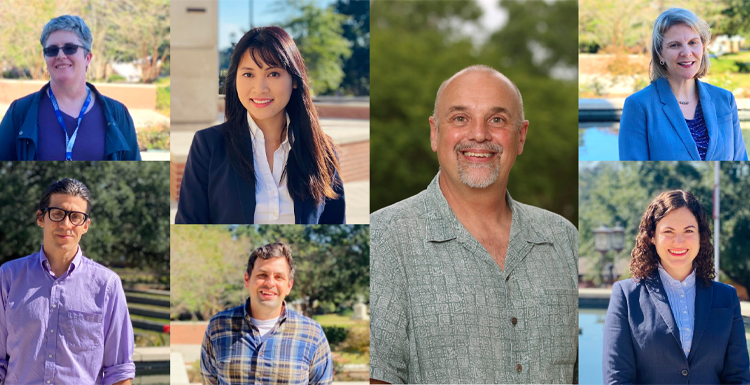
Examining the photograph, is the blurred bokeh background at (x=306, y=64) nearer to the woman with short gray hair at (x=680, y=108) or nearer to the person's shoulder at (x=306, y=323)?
the person's shoulder at (x=306, y=323)

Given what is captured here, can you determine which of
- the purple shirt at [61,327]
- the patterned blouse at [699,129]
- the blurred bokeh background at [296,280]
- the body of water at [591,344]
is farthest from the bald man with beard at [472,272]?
the purple shirt at [61,327]

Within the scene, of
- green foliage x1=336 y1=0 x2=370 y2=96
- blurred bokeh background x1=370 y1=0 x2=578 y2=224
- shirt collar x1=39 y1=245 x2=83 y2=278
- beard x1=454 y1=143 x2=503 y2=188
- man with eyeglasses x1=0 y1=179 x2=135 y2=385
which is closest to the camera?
beard x1=454 y1=143 x2=503 y2=188

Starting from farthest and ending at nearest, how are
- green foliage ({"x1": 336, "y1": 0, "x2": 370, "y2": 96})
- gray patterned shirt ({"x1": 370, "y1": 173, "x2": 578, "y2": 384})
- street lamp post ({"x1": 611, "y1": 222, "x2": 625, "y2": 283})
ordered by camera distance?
green foliage ({"x1": 336, "y1": 0, "x2": 370, "y2": 96}) < street lamp post ({"x1": 611, "y1": 222, "x2": 625, "y2": 283}) < gray patterned shirt ({"x1": 370, "y1": 173, "x2": 578, "y2": 384})

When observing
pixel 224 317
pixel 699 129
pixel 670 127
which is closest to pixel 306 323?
pixel 224 317

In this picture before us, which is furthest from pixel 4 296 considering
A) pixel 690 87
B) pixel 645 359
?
pixel 690 87

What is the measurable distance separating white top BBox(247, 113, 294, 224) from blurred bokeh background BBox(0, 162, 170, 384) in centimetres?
59

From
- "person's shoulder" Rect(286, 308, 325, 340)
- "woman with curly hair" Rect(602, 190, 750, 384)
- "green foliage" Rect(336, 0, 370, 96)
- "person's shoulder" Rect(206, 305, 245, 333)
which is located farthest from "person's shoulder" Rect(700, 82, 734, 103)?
"person's shoulder" Rect(206, 305, 245, 333)

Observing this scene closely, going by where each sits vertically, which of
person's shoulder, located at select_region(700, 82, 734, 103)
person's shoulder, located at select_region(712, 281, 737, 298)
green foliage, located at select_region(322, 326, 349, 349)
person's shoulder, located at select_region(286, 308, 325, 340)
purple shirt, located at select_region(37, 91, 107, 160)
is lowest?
green foliage, located at select_region(322, 326, 349, 349)

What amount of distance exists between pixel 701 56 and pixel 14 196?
165 inches

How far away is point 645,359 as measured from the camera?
403 cm

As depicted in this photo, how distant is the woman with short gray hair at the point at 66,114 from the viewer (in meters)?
4.28

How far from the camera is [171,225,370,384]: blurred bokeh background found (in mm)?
4281

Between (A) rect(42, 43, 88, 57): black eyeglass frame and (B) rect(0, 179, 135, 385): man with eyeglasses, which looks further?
(A) rect(42, 43, 88, 57): black eyeglass frame

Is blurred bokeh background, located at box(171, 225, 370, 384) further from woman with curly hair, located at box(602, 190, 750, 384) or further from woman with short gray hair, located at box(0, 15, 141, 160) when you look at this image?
woman with curly hair, located at box(602, 190, 750, 384)
